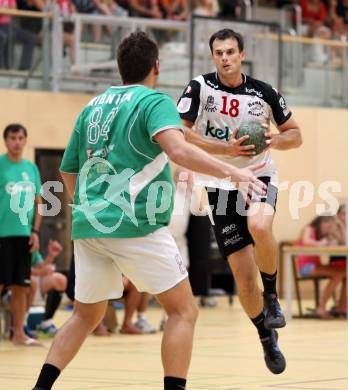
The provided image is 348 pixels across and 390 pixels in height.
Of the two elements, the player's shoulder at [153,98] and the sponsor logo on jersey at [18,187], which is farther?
the sponsor logo on jersey at [18,187]

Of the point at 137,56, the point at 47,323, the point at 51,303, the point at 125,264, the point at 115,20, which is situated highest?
the point at 115,20

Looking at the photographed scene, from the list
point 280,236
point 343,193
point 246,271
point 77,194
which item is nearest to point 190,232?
point 280,236

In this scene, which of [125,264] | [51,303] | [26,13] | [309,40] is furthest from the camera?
[309,40]

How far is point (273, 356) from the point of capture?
846 centimetres

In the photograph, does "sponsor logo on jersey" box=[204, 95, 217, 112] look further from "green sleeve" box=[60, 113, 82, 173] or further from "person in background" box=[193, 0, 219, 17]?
"person in background" box=[193, 0, 219, 17]

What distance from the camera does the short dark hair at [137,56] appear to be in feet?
21.4

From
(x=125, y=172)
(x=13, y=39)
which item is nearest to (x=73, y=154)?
(x=125, y=172)

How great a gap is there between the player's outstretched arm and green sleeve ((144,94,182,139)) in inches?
2.2

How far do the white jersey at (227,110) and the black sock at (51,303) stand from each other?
497 centimetres

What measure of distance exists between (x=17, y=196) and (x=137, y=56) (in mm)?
6319

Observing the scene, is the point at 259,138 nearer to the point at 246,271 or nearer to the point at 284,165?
the point at 246,271

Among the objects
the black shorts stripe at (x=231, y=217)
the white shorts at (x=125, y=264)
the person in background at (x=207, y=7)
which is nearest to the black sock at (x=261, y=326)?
the black shorts stripe at (x=231, y=217)

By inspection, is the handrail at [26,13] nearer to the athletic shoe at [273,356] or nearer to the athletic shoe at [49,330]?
the athletic shoe at [49,330]

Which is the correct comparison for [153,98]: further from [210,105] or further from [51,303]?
[51,303]
